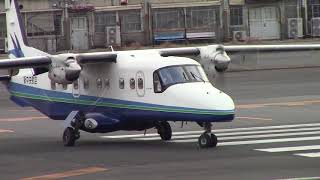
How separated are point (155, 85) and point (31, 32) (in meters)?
60.1

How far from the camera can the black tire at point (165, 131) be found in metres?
21.1

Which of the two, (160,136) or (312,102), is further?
(312,102)

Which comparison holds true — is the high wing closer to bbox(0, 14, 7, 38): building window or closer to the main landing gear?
the main landing gear

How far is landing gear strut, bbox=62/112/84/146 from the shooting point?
20453 millimetres

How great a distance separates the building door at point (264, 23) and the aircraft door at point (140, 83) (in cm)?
5606

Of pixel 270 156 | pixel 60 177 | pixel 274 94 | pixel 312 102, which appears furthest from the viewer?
pixel 274 94

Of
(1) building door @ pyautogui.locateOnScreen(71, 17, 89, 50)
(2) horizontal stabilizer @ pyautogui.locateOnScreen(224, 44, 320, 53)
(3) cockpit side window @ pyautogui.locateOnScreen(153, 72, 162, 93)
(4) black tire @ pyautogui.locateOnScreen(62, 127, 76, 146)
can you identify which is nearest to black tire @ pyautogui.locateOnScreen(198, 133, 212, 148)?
(3) cockpit side window @ pyautogui.locateOnScreen(153, 72, 162, 93)

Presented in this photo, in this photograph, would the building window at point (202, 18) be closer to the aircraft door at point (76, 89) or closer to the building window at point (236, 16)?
the building window at point (236, 16)

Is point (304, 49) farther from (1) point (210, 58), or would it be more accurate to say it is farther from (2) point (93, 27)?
(2) point (93, 27)

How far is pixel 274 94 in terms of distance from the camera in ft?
123

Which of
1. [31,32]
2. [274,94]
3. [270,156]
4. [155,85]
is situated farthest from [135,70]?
[31,32]

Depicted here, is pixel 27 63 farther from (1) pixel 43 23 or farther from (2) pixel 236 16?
(1) pixel 43 23

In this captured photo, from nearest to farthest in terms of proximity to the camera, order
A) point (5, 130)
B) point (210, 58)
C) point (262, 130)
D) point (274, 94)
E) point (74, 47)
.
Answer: point (210, 58) < point (262, 130) < point (5, 130) < point (274, 94) < point (74, 47)

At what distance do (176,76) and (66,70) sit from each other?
2.89m
